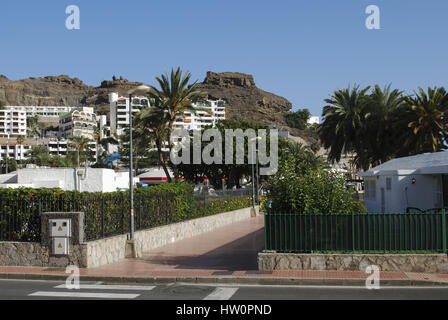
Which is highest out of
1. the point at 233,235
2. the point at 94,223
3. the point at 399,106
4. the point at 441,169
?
the point at 399,106

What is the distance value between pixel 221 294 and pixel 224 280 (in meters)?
1.73

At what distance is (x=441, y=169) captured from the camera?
770 inches

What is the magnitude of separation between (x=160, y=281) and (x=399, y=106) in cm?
4345

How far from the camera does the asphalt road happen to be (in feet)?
37.0

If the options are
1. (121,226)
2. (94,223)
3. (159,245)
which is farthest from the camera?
(159,245)

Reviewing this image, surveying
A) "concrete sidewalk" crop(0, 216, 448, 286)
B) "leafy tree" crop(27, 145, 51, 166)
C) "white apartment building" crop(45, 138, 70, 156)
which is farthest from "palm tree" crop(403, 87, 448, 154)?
"white apartment building" crop(45, 138, 70, 156)

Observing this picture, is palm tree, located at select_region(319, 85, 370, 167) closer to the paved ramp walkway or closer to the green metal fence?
the paved ramp walkway

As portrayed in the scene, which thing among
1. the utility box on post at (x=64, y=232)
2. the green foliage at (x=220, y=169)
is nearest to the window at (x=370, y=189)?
the utility box on post at (x=64, y=232)

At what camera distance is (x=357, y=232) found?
1432 cm

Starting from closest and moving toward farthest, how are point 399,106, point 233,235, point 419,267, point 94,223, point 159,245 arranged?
1. point 419,267
2. point 94,223
3. point 159,245
4. point 233,235
5. point 399,106

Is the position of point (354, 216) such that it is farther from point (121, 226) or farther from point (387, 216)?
point (121, 226)

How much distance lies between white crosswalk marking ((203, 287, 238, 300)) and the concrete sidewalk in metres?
0.96

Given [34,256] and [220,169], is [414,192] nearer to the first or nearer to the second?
[34,256]
